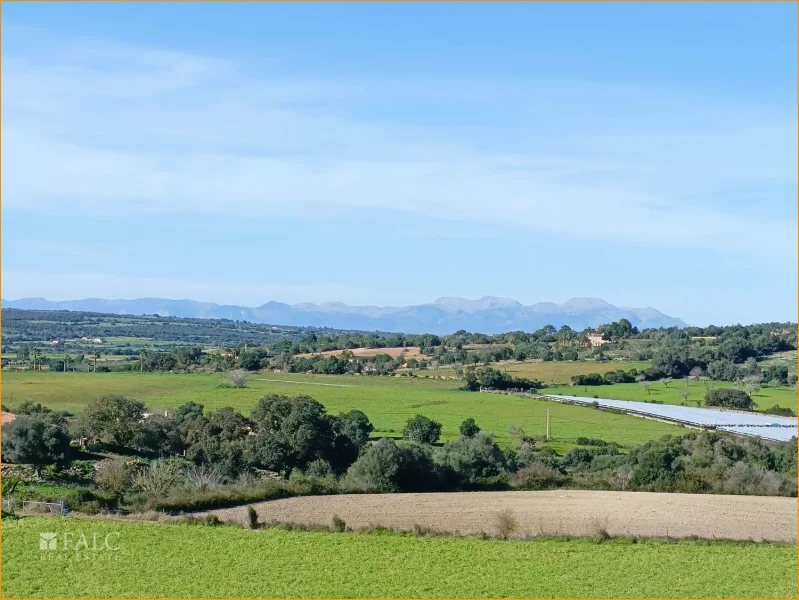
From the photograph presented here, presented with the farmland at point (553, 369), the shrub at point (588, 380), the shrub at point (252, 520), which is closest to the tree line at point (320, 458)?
the shrub at point (252, 520)

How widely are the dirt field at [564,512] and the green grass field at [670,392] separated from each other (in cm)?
3160

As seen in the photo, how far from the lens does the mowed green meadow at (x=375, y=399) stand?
49.4m

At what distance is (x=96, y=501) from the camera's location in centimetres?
2664

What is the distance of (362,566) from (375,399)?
39997 mm

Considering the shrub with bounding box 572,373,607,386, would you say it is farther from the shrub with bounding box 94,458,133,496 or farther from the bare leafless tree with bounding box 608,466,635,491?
the shrub with bounding box 94,458,133,496

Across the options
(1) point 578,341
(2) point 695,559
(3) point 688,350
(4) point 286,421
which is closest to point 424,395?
(4) point 286,421

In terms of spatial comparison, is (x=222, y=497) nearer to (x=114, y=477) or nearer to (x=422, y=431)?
(x=114, y=477)

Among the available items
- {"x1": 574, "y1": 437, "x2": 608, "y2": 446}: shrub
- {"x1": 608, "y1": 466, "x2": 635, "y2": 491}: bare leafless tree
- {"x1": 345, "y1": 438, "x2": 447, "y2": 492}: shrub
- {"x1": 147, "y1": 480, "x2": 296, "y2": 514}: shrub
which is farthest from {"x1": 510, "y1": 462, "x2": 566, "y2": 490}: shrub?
{"x1": 147, "y1": 480, "x2": 296, "y2": 514}: shrub

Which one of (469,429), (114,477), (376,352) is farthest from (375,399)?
(376,352)

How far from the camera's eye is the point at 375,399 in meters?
60.6

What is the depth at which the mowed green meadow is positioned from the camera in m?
49.4

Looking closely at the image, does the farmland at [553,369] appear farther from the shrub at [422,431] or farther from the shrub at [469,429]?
the shrub at [422,431]

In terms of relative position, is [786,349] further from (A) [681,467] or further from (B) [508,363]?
(A) [681,467]

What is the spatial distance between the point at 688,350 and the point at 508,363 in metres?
18.1
